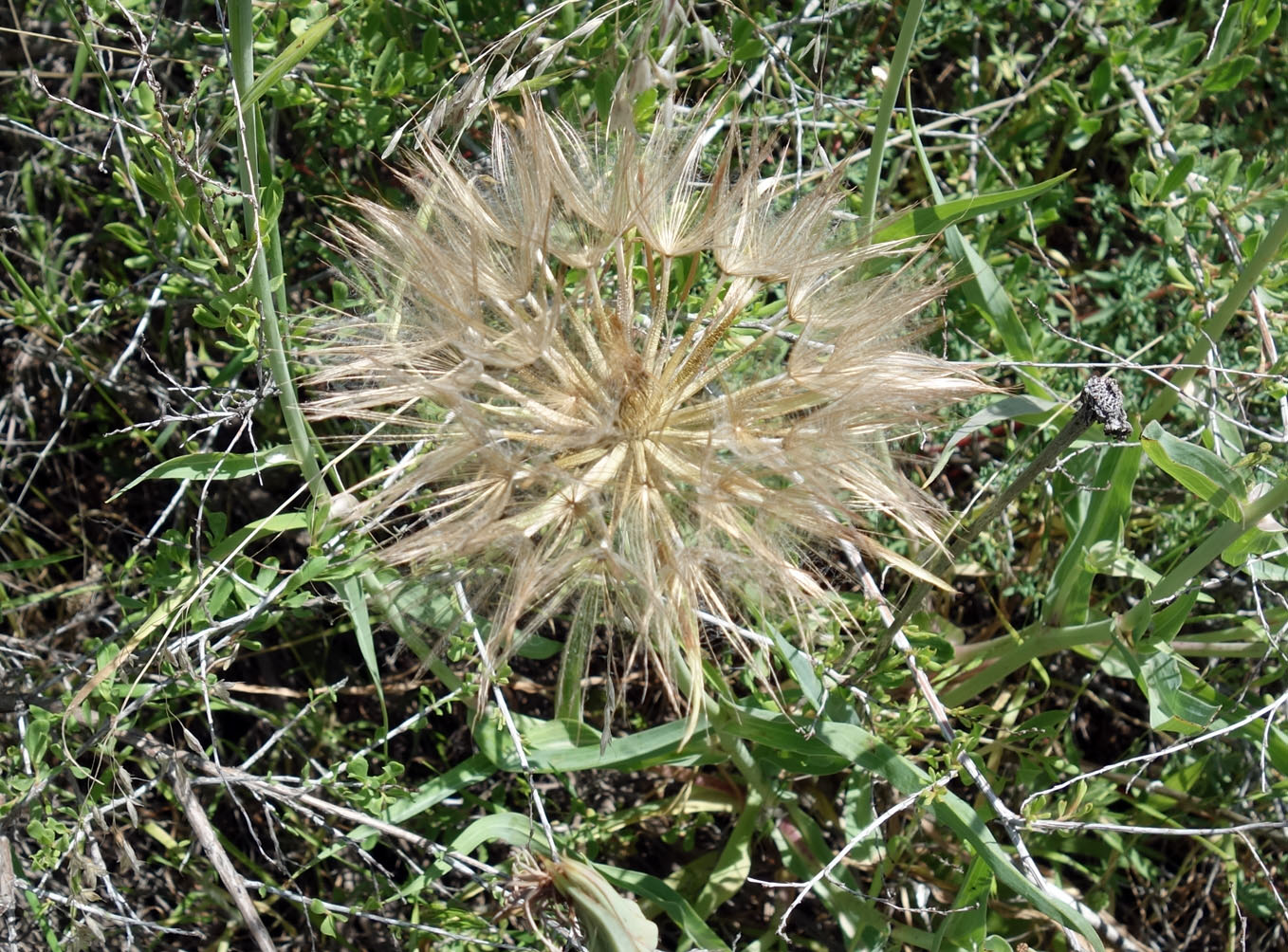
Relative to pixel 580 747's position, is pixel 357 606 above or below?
above

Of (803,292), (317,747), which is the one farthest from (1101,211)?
(317,747)

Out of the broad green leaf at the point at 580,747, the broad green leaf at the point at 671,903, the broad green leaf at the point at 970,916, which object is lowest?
the broad green leaf at the point at 671,903

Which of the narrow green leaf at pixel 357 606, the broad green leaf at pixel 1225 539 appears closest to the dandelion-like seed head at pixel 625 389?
the narrow green leaf at pixel 357 606

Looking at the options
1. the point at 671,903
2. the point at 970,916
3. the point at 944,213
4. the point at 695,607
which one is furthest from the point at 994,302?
the point at 671,903

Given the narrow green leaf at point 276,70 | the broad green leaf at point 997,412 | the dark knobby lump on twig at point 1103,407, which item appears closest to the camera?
the dark knobby lump on twig at point 1103,407

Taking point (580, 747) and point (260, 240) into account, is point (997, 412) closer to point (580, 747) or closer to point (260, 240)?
point (580, 747)

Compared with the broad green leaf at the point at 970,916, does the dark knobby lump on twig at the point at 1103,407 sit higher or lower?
higher

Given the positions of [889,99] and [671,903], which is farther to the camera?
[671,903]

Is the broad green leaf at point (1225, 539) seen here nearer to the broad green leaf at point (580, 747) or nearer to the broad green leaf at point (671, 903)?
the broad green leaf at point (580, 747)
